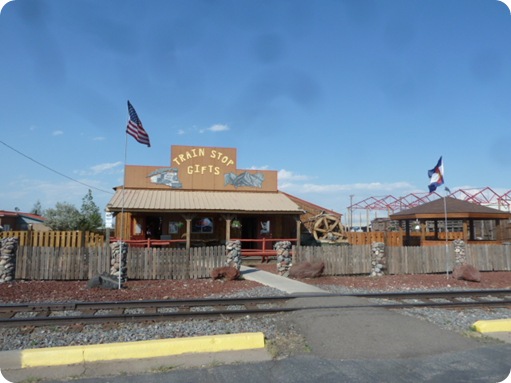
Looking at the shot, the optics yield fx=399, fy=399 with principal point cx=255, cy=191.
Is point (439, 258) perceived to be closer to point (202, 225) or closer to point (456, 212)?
point (456, 212)

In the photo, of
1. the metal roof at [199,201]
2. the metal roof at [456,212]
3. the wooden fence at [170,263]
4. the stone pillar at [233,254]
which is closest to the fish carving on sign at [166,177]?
the metal roof at [199,201]

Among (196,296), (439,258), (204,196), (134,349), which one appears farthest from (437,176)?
(134,349)

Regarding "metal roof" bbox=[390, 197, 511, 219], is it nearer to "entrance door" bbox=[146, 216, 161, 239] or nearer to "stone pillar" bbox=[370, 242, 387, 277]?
"stone pillar" bbox=[370, 242, 387, 277]

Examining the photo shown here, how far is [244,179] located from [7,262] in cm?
1452

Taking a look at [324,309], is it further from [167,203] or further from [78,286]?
[167,203]

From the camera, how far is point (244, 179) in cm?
2564

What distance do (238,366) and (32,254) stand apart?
39.2ft

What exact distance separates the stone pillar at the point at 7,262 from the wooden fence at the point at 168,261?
24 centimetres

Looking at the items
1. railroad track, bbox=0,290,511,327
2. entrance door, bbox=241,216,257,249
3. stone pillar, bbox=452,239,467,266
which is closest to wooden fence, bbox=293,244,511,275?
stone pillar, bbox=452,239,467,266

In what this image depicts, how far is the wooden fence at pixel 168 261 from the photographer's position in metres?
14.3

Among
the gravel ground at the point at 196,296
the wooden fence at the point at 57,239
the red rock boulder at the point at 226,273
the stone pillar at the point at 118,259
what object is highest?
the wooden fence at the point at 57,239

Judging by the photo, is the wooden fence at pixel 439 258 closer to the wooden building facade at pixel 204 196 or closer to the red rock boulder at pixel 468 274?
the red rock boulder at pixel 468 274

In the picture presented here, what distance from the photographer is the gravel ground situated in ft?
22.3

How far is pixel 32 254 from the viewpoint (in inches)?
567
